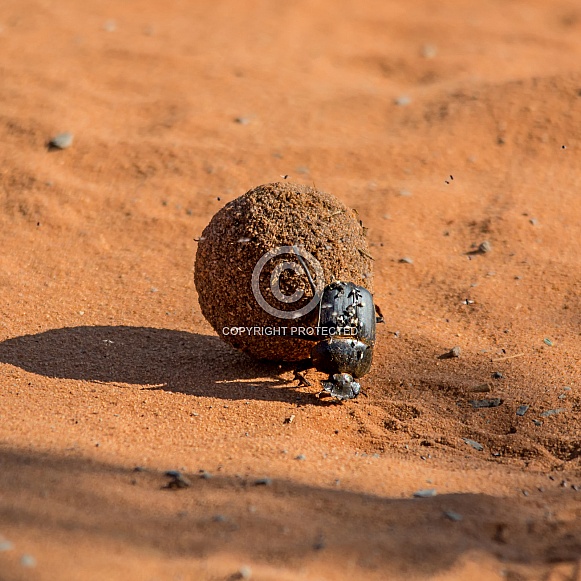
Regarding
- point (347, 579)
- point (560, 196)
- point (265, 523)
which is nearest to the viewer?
point (347, 579)

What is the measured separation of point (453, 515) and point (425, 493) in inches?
8.8

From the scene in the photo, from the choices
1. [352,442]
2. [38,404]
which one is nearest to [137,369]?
[38,404]

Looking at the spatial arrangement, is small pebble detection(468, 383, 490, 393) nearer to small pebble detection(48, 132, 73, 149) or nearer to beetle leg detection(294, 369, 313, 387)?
beetle leg detection(294, 369, 313, 387)

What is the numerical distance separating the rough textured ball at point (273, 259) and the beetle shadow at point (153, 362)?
223 millimetres

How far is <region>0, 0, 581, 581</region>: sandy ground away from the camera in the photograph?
283 cm

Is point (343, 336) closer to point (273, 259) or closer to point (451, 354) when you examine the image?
point (273, 259)

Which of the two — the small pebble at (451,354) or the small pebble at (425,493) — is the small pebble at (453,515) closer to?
the small pebble at (425,493)

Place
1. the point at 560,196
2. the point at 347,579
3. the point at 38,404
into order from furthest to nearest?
1. the point at 560,196
2. the point at 38,404
3. the point at 347,579

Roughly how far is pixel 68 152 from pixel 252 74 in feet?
8.34

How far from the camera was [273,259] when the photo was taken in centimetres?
399

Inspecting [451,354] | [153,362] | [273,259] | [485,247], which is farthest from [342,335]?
[485,247]

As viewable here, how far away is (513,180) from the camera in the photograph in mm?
7000

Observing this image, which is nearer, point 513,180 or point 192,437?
point 192,437

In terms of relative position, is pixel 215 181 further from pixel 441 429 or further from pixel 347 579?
pixel 347 579
